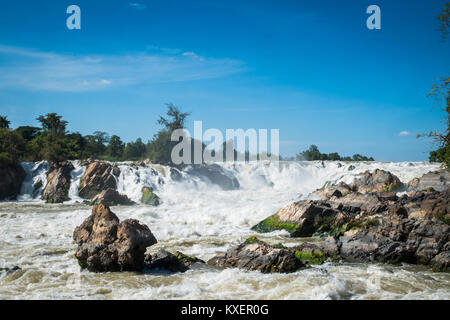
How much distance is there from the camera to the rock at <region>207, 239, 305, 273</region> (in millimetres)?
8414

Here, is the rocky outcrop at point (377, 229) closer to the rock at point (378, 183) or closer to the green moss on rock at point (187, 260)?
the green moss on rock at point (187, 260)

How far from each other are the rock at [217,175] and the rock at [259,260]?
84.5 feet

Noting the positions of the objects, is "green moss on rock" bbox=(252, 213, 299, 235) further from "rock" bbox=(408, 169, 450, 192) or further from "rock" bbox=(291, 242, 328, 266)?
"rock" bbox=(408, 169, 450, 192)

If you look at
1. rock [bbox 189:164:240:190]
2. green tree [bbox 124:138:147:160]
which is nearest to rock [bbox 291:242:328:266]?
rock [bbox 189:164:240:190]

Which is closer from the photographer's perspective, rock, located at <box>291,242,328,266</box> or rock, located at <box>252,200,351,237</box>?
rock, located at <box>291,242,328,266</box>

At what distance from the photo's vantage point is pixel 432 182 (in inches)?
839

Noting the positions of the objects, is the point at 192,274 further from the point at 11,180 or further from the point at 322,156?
the point at 322,156

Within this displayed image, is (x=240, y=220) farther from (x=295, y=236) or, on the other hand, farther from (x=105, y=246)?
(x=105, y=246)

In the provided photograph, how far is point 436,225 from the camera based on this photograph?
32.8 feet

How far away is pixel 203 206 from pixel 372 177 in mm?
12047

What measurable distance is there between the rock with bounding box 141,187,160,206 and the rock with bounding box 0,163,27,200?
9919mm

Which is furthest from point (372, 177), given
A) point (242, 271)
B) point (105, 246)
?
point (105, 246)

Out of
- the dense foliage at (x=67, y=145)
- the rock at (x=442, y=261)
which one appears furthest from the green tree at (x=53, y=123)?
the rock at (x=442, y=261)

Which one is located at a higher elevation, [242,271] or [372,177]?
[372,177]
